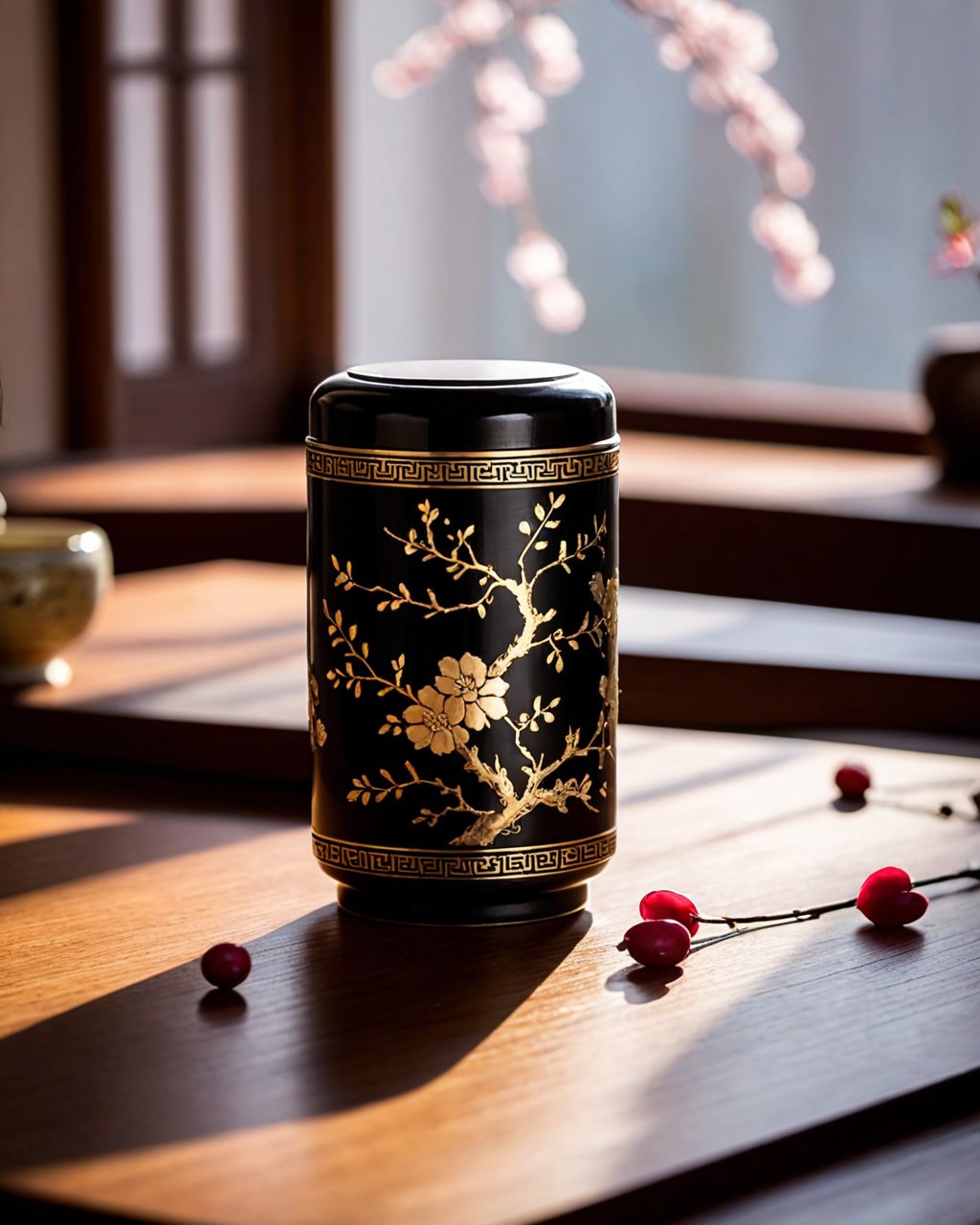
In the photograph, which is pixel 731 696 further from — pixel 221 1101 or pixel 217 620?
pixel 221 1101

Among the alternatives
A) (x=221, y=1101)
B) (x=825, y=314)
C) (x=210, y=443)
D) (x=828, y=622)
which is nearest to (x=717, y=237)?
(x=825, y=314)

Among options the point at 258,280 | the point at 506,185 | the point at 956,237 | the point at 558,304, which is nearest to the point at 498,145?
the point at 506,185

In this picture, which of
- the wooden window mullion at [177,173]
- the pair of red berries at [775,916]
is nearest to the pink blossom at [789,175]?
the wooden window mullion at [177,173]

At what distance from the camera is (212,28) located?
3.65 m

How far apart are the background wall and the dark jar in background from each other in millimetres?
2380

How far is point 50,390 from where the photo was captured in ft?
11.1

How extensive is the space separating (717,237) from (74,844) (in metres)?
4.29

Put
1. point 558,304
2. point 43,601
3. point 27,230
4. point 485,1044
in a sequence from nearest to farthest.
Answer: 1. point 485,1044
2. point 43,601
3. point 27,230
4. point 558,304

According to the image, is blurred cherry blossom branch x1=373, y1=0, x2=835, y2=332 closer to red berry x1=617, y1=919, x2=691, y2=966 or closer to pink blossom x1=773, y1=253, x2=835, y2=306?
pink blossom x1=773, y1=253, x2=835, y2=306

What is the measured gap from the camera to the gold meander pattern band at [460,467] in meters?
0.95

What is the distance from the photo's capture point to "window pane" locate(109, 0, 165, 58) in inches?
134

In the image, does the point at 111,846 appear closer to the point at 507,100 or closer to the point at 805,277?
the point at 805,277

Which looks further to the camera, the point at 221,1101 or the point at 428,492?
the point at 428,492

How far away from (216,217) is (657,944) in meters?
2.96
